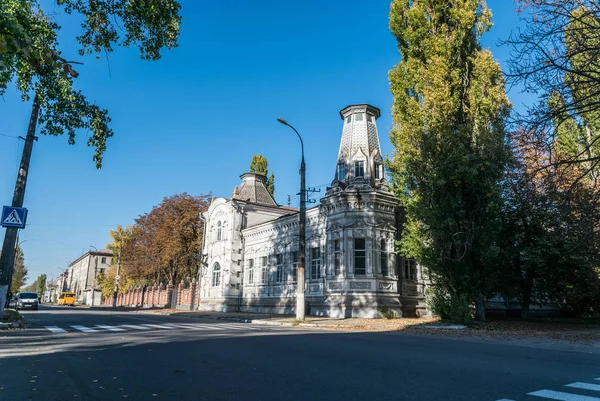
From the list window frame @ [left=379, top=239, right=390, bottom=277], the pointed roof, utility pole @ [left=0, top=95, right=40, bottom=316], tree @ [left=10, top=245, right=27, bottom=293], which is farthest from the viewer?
tree @ [left=10, top=245, right=27, bottom=293]

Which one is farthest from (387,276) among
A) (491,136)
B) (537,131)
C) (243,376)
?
(243,376)

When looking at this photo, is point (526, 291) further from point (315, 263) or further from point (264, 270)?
point (264, 270)

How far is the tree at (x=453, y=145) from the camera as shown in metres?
18.7

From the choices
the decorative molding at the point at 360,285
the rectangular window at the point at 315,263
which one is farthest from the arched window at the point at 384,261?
the rectangular window at the point at 315,263

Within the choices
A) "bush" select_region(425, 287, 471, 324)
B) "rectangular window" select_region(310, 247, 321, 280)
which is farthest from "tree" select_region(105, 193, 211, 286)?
"bush" select_region(425, 287, 471, 324)

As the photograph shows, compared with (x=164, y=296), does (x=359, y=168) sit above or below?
above

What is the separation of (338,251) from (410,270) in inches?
210

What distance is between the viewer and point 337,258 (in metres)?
25.5

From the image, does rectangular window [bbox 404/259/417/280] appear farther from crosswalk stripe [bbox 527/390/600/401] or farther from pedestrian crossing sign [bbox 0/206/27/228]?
crosswalk stripe [bbox 527/390/600/401]

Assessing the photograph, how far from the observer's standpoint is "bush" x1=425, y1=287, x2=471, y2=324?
17641 mm

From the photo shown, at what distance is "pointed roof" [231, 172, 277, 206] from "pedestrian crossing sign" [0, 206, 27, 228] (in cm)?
2343

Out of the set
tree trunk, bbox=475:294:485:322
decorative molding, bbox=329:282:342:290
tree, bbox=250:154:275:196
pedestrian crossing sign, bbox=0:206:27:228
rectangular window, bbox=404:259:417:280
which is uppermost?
tree, bbox=250:154:275:196

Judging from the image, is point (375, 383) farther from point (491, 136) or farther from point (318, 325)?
point (491, 136)

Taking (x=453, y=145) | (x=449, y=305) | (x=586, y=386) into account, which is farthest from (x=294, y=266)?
(x=586, y=386)
